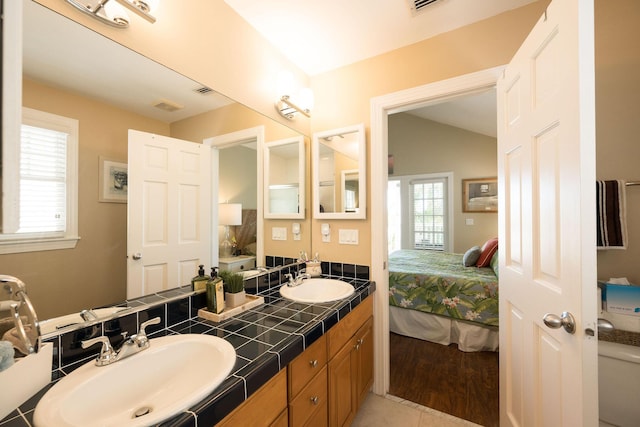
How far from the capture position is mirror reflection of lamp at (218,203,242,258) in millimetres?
1424

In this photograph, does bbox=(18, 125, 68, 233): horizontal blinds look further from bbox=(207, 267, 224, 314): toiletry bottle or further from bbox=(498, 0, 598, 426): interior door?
bbox=(498, 0, 598, 426): interior door

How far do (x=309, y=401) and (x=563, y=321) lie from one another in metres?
0.99

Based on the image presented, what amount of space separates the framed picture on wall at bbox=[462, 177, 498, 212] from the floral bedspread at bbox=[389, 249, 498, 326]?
1959 mm

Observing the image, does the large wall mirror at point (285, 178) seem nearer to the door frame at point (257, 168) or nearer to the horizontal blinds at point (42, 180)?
the door frame at point (257, 168)

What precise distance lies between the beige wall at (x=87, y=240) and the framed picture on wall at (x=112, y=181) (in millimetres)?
16

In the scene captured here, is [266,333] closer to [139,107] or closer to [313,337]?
[313,337]

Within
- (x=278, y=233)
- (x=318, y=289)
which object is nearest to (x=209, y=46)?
(x=278, y=233)

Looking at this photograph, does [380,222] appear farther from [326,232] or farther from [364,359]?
[364,359]

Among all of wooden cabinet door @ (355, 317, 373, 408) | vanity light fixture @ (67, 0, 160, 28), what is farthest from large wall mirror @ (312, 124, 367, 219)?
vanity light fixture @ (67, 0, 160, 28)

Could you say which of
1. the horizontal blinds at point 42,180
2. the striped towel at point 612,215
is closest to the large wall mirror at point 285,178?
the horizontal blinds at point 42,180

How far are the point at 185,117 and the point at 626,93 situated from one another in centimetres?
214

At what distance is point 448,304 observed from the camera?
7.97ft

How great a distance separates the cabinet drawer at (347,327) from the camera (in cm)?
124

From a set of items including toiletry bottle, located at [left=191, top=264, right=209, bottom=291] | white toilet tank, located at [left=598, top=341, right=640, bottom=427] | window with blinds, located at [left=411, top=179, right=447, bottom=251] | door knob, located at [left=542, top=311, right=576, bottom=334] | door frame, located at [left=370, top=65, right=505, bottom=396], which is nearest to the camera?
door knob, located at [left=542, top=311, right=576, bottom=334]
